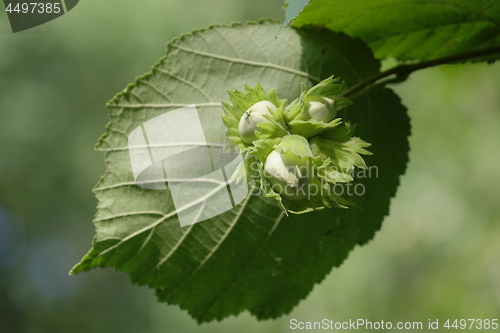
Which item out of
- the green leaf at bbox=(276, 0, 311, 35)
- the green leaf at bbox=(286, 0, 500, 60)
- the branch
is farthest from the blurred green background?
the green leaf at bbox=(276, 0, 311, 35)

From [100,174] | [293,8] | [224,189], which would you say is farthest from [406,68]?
[100,174]

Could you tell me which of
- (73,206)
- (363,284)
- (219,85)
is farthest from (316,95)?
(73,206)

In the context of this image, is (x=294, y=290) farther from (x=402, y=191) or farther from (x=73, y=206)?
(x=73, y=206)

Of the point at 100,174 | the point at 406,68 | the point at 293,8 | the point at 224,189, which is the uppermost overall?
the point at 293,8

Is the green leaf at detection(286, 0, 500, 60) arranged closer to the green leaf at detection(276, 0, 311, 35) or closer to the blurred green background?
the green leaf at detection(276, 0, 311, 35)

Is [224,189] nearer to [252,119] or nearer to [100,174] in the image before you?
[252,119]

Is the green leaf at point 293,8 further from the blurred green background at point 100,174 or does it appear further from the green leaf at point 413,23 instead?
the blurred green background at point 100,174
